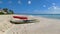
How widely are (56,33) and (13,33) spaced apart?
1909 mm

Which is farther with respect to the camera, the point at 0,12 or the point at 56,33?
the point at 0,12

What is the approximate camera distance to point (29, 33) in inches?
254

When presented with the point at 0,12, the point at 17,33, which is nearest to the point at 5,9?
the point at 0,12

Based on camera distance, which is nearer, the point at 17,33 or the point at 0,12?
the point at 17,33

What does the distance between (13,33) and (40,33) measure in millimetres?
1194

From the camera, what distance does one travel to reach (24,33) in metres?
6.38

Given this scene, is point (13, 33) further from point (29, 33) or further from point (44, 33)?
point (44, 33)

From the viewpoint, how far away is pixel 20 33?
641cm

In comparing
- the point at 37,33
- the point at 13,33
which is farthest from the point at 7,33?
the point at 37,33

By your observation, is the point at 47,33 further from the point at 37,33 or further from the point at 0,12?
the point at 0,12

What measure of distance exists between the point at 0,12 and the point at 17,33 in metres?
30.5

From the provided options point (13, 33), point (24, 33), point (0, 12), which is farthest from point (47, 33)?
point (0, 12)

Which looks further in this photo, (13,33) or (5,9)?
(5,9)

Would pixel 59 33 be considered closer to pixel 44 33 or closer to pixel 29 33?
pixel 44 33
